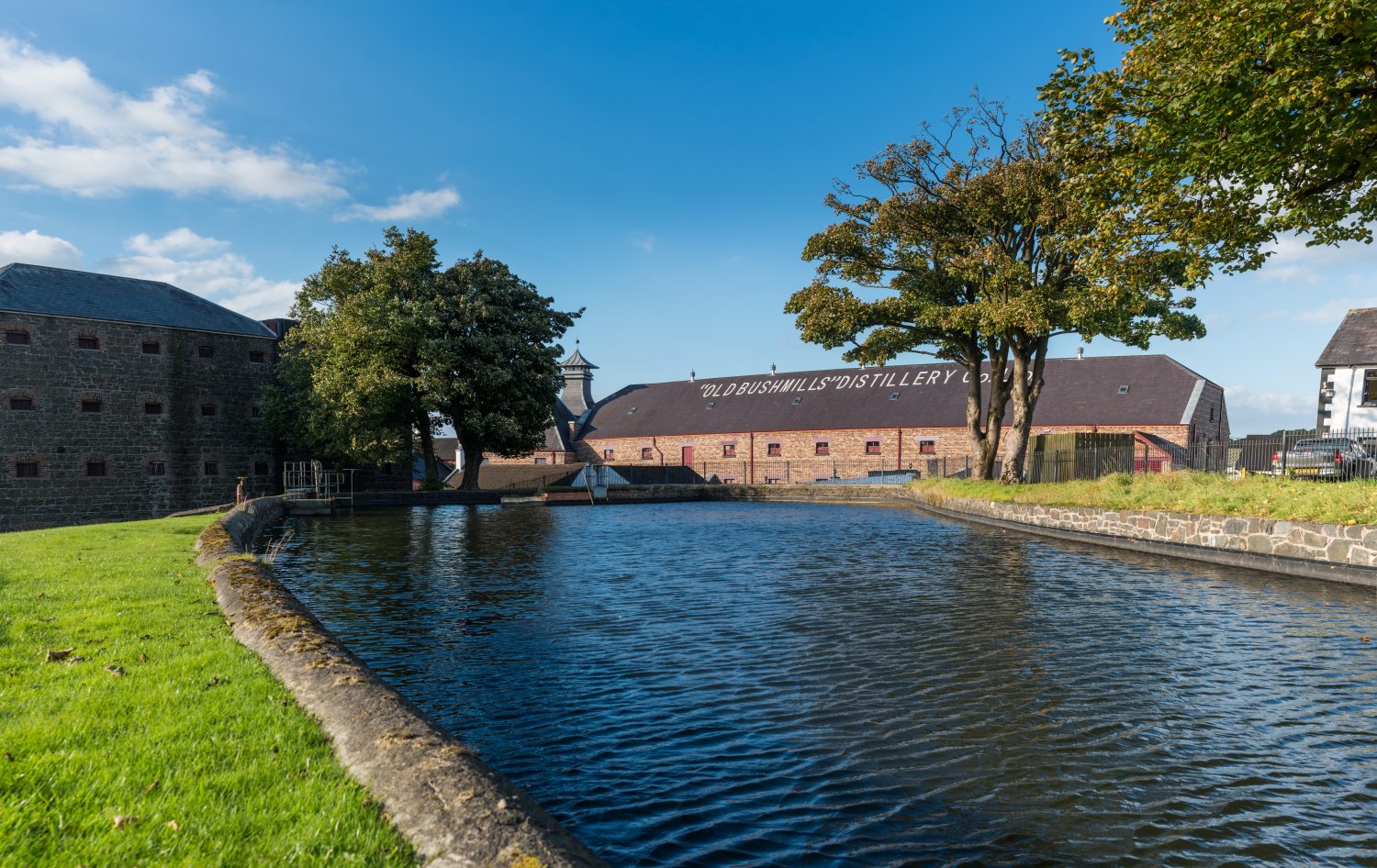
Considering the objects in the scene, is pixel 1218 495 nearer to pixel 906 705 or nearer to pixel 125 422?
pixel 906 705

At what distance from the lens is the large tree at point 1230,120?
39.2 ft

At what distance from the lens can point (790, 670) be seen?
25.5 feet

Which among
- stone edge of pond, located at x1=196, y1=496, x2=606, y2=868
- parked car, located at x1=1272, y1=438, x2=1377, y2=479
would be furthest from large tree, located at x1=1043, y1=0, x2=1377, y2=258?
stone edge of pond, located at x1=196, y1=496, x2=606, y2=868

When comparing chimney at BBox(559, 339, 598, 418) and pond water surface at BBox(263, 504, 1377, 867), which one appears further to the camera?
chimney at BBox(559, 339, 598, 418)

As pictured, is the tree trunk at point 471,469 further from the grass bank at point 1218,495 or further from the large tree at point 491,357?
the grass bank at point 1218,495

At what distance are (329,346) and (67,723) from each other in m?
35.9

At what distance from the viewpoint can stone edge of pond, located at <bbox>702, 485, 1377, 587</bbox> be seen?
12.5 m

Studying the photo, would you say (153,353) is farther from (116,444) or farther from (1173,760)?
(1173,760)

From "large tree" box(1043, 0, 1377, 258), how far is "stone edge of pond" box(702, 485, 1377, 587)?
5.64 metres

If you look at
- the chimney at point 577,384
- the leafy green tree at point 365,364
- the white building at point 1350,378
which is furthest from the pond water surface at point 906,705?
the chimney at point 577,384

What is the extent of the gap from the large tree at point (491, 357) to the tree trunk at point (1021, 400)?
20833mm

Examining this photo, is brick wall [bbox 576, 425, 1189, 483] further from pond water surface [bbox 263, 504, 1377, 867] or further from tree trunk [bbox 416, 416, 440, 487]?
pond water surface [bbox 263, 504, 1377, 867]

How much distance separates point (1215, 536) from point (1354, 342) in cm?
2436

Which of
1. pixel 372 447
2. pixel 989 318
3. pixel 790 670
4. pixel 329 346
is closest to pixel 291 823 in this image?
pixel 790 670
